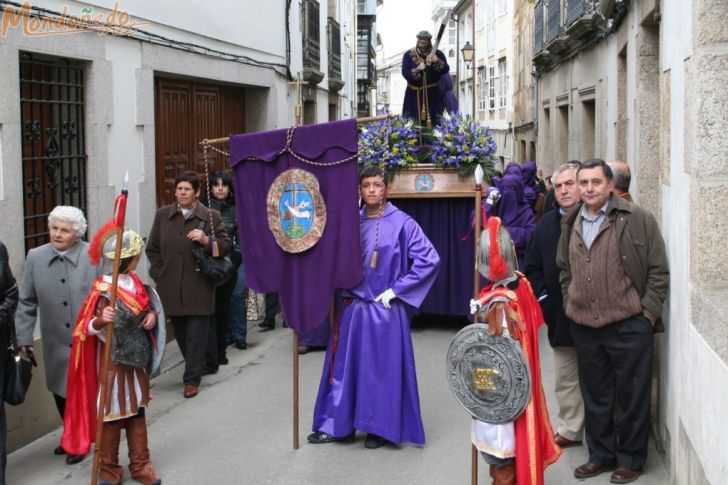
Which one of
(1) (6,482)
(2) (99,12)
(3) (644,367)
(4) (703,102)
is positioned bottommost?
(1) (6,482)

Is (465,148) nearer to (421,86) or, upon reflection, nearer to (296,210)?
(421,86)

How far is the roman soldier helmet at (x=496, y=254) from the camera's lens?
467 cm

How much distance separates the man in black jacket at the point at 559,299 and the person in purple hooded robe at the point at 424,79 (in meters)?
4.85

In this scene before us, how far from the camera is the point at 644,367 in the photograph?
521 centimetres

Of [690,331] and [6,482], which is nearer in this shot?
[690,331]

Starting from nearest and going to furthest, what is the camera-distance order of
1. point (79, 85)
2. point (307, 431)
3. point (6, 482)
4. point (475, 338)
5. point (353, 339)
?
→ 1. point (475, 338)
2. point (6, 482)
3. point (353, 339)
4. point (307, 431)
5. point (79, 85)

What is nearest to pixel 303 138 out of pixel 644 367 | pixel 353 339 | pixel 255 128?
pixel 353 339

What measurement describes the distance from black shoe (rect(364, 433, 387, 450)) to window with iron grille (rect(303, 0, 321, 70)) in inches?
450

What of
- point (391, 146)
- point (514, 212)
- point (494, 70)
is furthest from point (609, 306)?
point (494, 70)

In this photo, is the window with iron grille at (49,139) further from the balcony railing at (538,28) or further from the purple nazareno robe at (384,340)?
the balcony railing at (538,28)

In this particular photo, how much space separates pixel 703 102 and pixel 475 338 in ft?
4.96

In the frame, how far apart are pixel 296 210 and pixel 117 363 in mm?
1448

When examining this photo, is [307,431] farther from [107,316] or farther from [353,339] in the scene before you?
[107,316]

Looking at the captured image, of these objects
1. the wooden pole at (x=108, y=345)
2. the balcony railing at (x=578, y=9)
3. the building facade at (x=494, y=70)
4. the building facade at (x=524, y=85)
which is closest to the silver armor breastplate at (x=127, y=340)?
the wooden pole at (x=108, y=345)
